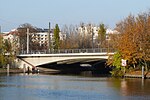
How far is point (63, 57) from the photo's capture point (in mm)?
89688

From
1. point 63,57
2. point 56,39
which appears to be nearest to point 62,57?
point 63,57

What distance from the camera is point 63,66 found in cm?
10344

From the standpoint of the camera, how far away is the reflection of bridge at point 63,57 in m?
83.9

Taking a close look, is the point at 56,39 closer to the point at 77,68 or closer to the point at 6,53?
the point at 77,68

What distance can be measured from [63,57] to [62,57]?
1.21 ft

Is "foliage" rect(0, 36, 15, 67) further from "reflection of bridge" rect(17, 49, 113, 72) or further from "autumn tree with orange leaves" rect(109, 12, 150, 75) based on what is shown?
"autumn tree with orange leaves" rect(109, 12, 150, 75)

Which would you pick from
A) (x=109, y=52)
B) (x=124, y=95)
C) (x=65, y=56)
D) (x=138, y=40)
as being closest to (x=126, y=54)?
(x=138, y=40)

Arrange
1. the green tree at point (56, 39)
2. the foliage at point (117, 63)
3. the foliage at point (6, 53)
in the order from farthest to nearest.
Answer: the green tree at point (56, 39), the foliage at point (6, 53), the foliage at point (117, 63)

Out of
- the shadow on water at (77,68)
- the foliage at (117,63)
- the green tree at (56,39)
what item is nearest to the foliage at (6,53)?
the shadow on water at (77,68)

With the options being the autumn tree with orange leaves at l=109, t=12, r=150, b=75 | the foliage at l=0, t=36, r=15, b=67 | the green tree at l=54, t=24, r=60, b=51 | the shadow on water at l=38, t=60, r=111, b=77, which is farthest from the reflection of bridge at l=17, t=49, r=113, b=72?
the green tree at l=54, t=24, r=60, b=51

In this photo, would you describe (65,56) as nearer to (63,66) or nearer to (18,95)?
(63,66)

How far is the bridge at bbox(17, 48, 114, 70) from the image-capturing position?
83.9 m

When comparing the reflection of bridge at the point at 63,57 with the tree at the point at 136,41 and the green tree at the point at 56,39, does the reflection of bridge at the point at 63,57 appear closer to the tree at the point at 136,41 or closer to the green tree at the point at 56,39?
the tree at the point at 136,41

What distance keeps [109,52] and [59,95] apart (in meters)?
38.4
